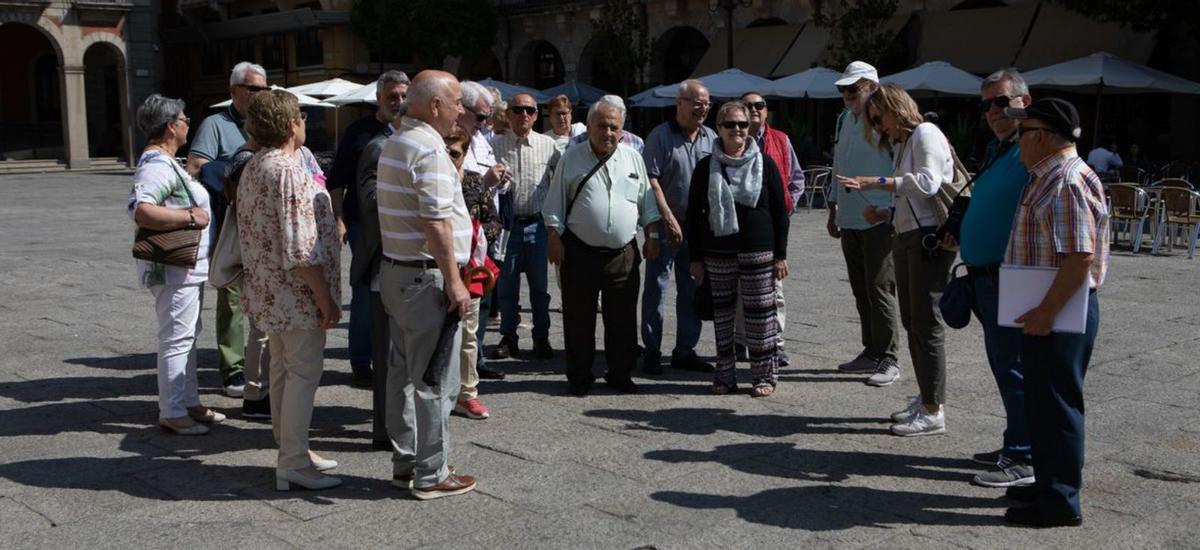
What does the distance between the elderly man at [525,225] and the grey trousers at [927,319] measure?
267cm

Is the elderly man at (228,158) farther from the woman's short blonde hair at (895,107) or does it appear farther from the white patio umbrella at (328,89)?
the white patio umbrella at (328,89)

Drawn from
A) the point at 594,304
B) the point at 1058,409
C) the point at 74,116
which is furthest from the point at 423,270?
the point at 74,116

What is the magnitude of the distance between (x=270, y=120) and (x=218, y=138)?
1827 mm

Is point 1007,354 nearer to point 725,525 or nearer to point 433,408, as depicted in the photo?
point 725,525

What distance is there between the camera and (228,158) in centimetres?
652

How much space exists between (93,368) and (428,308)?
12.3ft

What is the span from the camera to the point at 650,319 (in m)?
7.32

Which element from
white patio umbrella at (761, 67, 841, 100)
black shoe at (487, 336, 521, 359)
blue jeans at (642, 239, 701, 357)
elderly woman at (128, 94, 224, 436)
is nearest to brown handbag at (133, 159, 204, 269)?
elderly woman at (128, 94, 224, 436)

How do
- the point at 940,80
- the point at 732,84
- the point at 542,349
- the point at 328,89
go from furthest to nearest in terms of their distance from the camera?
the point at 328,89, the point at 732,84, the point at 940,80, the point at 542,349

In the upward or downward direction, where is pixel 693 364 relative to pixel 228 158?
downward

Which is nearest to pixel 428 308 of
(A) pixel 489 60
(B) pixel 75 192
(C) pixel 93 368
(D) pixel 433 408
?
(D) pixel 433 408

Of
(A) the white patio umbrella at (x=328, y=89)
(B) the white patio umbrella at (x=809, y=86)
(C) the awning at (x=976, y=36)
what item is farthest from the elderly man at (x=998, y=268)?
(A) the white patio umbrella at (x=328, y=89)

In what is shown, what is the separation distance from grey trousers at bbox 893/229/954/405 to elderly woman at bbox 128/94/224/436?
11.2ft

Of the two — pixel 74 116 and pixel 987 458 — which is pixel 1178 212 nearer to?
pixel 987 458
